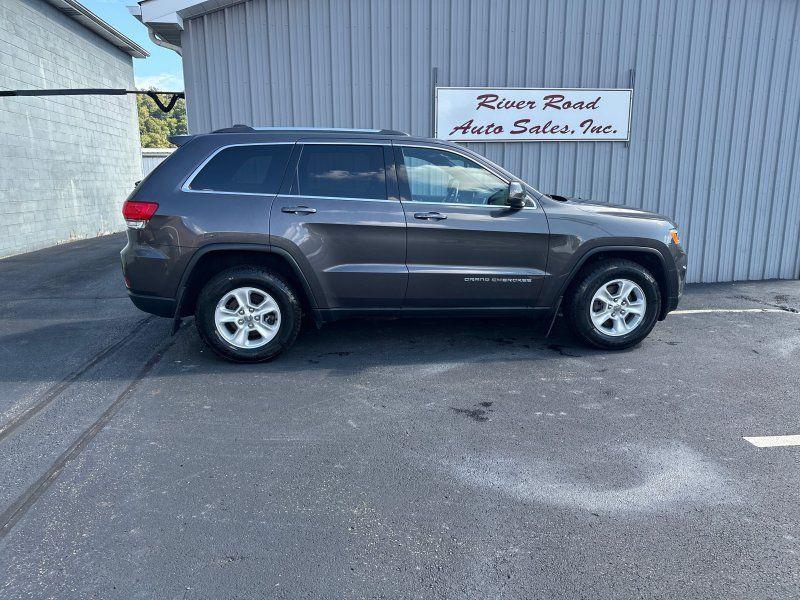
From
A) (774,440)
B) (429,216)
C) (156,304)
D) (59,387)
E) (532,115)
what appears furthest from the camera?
(532,115)

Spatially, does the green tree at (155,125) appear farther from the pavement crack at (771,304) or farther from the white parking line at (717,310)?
the white parking line at (717,310)

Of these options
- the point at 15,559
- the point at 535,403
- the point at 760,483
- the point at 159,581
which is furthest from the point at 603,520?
the point at 15,559

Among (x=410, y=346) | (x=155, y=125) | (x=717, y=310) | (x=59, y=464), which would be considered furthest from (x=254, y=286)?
(x=155, y=125)

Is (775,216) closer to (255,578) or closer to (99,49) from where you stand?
(255,578)

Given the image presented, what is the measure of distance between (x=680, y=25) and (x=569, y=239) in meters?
4.87

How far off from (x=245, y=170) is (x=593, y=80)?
5.32 metres

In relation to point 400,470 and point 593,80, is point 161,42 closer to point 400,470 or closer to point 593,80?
point 593,80

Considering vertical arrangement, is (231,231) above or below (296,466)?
above

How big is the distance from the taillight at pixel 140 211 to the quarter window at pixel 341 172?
1.12 metres

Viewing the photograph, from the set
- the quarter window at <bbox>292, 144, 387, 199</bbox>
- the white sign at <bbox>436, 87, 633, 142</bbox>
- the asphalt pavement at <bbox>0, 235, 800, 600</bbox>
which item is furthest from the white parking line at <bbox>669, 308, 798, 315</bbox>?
the quarter window at <bbox>292, 144, 387, 199</bbox>

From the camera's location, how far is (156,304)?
187 inches

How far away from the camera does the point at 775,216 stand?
862 cm

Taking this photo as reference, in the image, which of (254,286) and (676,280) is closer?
(254,286)

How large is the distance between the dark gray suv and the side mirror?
0.02 m
